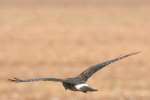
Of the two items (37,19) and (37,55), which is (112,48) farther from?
(37,19)

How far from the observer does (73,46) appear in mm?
25422

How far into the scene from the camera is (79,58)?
21.4 m

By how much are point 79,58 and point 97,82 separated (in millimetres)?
5645

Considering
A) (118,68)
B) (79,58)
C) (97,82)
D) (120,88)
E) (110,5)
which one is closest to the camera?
(120,88)

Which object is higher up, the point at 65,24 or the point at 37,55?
the point at 65,24

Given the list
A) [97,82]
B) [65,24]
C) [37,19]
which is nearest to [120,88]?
Result: [97,82]

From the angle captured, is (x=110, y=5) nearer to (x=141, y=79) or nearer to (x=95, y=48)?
(x=95, y=48)

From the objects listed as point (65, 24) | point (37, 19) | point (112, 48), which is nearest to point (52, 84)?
point (112, 48)

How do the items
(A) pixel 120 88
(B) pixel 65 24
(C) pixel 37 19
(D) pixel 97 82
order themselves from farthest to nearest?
1. (C) pixel 37 19
2. (B) pixel 65 24
3. (D) pixel 97 82
4. (A) pixel 120 88

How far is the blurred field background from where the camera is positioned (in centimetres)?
1413

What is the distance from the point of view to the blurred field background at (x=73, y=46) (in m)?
14.1

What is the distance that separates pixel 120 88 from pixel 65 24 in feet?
69.3

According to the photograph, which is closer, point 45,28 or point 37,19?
point 45,28

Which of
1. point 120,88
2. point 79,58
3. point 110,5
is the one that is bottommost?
point 120,88
